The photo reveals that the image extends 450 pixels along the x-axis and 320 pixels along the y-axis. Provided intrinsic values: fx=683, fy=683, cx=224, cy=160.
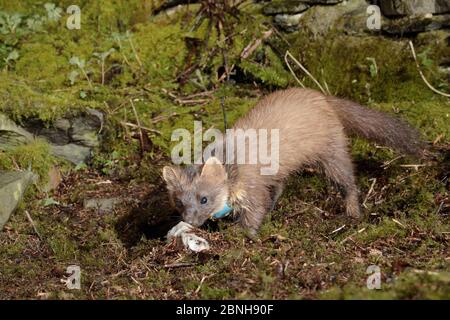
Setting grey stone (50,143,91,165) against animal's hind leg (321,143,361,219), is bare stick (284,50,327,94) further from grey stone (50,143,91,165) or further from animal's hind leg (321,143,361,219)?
grey stone (50,143,91,165)

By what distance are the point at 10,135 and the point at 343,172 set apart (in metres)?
3.58

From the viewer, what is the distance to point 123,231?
22.3 ft

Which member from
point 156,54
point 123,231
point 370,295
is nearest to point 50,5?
point 156,54

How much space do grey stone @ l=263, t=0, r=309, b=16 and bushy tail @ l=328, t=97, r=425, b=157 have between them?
6.66 feet

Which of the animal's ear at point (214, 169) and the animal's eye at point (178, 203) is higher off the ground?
the animal's ear at point (214, 169)

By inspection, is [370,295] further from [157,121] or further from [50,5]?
[50,5]

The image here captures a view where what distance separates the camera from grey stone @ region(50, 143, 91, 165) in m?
7.64

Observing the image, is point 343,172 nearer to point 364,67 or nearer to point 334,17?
point 364,67

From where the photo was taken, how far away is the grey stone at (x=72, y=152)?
7.64 meters

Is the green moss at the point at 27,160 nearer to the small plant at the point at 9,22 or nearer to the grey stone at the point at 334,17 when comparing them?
the small plant at the point at 9,22

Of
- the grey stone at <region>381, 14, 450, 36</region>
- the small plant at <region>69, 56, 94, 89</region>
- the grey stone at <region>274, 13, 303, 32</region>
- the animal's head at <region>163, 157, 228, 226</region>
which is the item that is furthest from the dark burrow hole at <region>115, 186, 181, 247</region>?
the grey stone at <region>381, 14, 450, 36</region>

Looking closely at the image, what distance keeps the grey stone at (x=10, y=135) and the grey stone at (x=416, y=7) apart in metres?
4.55

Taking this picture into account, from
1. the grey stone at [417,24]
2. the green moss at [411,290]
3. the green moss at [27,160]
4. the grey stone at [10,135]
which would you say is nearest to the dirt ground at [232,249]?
the green moss at [411,290]

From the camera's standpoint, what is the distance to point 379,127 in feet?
22.1
